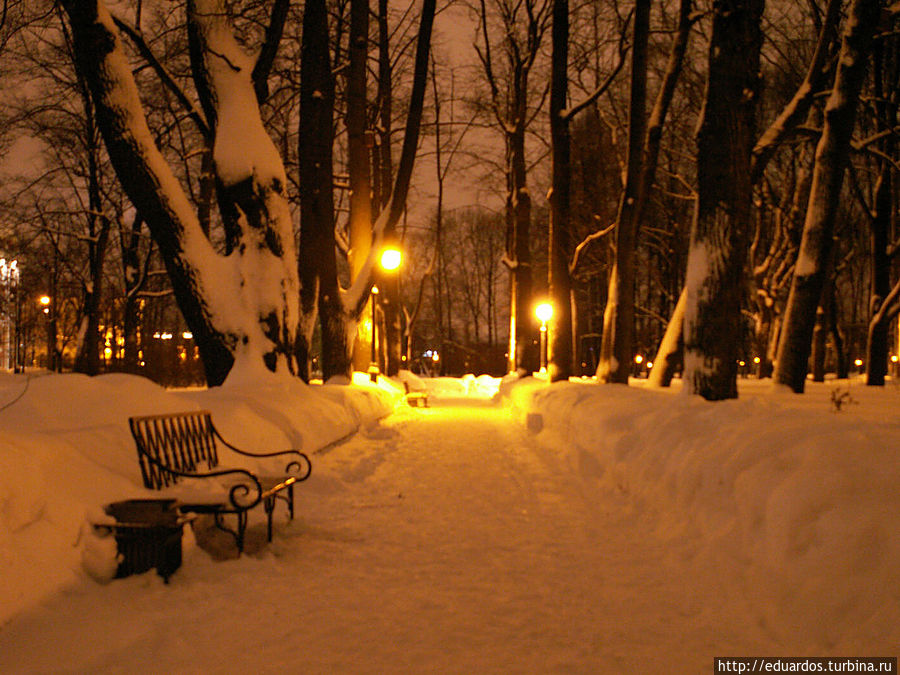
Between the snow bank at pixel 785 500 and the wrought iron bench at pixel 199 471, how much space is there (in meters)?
3.29

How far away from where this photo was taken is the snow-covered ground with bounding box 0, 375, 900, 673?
13.0 ft

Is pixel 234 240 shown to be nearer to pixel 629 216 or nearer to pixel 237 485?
pixel 237 485

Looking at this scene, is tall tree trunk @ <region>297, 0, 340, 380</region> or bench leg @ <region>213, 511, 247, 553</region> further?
tall tree trunk @ <region>297, 0, 340, 380</region>

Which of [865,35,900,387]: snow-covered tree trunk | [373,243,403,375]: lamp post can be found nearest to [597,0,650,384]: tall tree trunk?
[865,35,900,387]: snow-covered tree trunk

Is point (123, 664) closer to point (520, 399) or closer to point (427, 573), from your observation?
point (427, 573)

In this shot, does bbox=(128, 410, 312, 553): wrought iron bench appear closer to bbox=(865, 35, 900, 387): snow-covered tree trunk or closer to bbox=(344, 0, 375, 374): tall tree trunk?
bbox=(344, 0, 375, 374): tall tree trunk

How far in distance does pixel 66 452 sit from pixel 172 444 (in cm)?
123

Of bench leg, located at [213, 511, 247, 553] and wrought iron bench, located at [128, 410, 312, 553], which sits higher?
wrought iron bench, located at [128, 410, 312, 553]

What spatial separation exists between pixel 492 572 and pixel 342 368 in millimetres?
13831

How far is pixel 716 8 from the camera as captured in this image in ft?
33.7

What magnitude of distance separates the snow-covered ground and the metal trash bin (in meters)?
0.16

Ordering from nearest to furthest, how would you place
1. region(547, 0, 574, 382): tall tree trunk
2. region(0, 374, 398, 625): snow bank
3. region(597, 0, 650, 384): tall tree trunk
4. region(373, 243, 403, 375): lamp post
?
region(0, 374, 398, 625): snow bank, region(597, 0, 650, 384): tall tree trunk, region(547, 0, 574, 382): tall tree trunk, region(373, 243, 403, 375): lamp post

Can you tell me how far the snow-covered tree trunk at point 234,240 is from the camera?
39.4 ft

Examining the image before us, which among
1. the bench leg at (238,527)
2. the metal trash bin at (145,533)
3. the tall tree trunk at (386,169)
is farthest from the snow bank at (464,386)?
the metal trash bin at (145,533)
